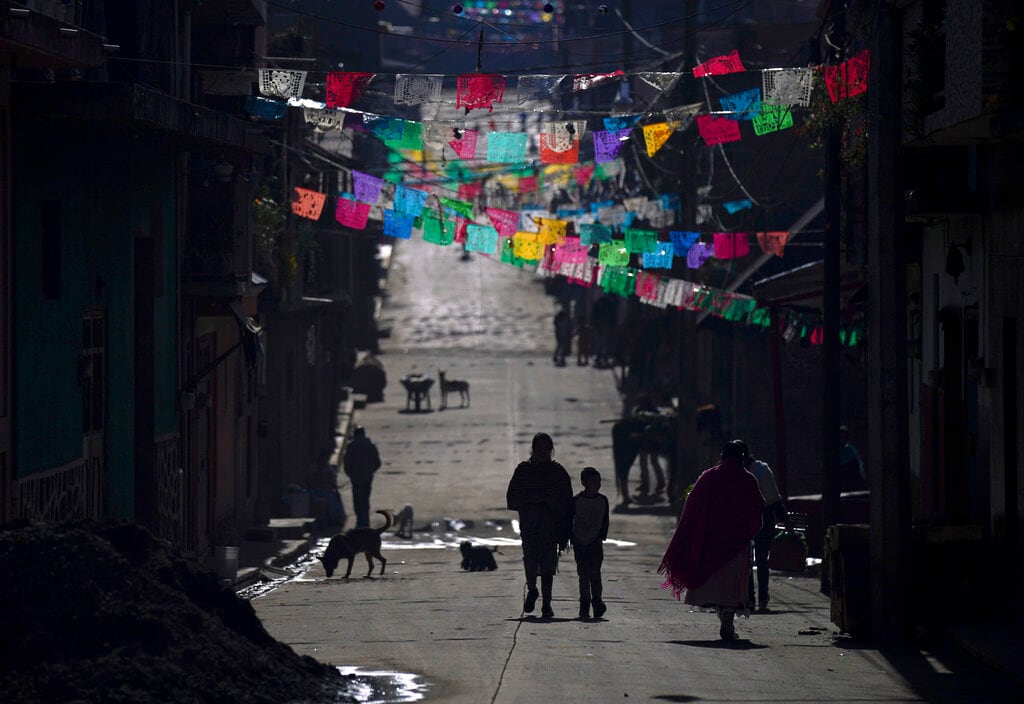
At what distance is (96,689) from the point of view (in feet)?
Answer: 29.2

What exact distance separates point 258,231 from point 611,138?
549 cm

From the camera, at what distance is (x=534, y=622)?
14.4 m

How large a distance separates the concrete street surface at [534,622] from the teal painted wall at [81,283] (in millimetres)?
2458

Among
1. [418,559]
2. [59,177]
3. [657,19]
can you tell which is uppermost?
[657,19]

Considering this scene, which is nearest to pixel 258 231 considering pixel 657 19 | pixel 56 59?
pixel 56 59

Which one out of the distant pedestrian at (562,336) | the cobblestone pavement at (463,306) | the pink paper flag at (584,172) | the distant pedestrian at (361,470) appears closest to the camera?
the distant pedestrian at (361,470)

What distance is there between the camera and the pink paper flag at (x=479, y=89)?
18.8m

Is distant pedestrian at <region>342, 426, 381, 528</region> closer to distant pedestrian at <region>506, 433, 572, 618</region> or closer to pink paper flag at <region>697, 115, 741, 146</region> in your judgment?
pink paper flag at <region>697, 115, 741, 146</region>

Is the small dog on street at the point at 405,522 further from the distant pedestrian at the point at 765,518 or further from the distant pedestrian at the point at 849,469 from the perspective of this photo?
the distant pedestrian at the point at 765,518

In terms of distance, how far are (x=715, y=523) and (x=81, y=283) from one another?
6268mm

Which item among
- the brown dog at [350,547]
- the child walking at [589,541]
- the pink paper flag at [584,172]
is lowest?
the brown dog at [350,547]

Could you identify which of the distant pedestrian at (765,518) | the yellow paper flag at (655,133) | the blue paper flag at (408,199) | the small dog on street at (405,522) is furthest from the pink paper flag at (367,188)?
the distant pedestrian at (765,518)

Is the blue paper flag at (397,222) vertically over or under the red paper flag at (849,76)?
under

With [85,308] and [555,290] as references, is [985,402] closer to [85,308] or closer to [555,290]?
[85,308]
